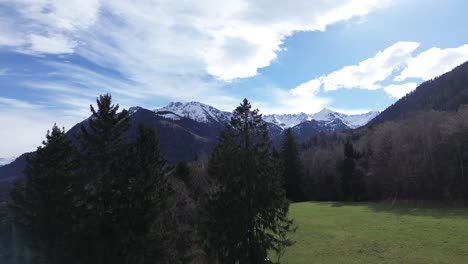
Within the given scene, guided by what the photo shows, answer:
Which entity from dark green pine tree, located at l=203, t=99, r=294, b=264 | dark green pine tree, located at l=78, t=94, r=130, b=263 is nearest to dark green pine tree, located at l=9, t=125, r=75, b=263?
dark green pine tree, located at l=78, t=94, r=130, b=263

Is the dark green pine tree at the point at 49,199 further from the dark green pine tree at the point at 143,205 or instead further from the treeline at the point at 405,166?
the treeline at the point at 405,166

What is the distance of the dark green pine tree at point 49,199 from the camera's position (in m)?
25.2

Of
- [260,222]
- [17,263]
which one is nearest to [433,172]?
[260,222]

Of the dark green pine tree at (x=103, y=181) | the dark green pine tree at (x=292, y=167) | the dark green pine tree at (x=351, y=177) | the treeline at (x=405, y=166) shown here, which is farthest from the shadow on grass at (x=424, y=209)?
the dark green pine tree at (x=103, y=181)

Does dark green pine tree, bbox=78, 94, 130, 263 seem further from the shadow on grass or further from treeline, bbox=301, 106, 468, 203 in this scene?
treeline, bbox=301, 106, 468, 203

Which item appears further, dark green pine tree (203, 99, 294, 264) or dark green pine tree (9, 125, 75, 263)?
dark green pine tree (9, 125, 75, 263)

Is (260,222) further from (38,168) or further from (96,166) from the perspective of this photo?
(38,168)

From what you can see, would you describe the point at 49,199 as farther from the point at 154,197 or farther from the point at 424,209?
the point at 424,209

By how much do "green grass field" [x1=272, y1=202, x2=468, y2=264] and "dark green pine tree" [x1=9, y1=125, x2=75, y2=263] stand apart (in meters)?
17.7

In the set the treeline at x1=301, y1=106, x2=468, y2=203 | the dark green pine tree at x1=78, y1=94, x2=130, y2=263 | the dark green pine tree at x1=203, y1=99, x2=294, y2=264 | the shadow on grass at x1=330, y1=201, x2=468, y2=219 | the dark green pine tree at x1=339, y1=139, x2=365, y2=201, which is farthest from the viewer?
the dark green pine tree at x1=339, y1=139, x2=365, y2=201

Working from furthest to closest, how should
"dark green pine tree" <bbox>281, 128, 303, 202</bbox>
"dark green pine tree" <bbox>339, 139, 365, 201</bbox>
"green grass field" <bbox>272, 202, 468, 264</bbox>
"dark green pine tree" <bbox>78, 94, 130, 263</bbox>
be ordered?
"dark green pine tree" <bbox>281, 128, 303, 202</bbox> < "dark green pine tree" <bbox>339, 139, 365, 201</bbox> < "green grass field" <bbox>272, 202, 468, 264</bbox> < "dark green pine tree" <bbox>78, 94, 130, 263</bbox>

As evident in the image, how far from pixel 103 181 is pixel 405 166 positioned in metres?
60.0

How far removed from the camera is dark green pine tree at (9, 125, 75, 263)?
25.2m

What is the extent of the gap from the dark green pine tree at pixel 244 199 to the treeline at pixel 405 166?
48071 mm
